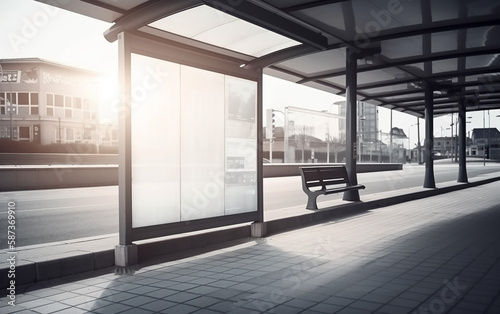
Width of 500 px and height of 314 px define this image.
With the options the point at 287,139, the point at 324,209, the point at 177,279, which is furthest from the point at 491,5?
the point at 287,139

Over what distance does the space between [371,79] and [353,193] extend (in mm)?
3627

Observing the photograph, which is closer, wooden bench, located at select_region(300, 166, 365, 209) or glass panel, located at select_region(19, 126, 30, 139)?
wooden bench, located at select_region(300, 166, 365, 209)

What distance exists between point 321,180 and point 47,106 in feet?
141

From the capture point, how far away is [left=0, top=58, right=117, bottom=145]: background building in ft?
148

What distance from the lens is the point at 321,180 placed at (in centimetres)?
981

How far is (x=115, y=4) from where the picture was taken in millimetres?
5059

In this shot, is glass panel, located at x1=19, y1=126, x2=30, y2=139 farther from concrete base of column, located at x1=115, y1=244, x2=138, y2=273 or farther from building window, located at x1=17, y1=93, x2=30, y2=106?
concrete base of column, located at x1=115, y1=244, x2=138, y2=273

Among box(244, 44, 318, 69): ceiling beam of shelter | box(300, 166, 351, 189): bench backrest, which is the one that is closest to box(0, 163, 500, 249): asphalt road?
box(300, 166, 351, 189): bench backrest

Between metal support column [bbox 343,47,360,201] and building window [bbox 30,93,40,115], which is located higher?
building window [bbox 30,93,40,115]

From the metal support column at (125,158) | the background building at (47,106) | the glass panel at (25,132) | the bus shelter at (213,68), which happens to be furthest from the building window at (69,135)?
the metal support column at (125,158)

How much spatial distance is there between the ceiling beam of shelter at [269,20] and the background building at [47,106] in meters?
40.7

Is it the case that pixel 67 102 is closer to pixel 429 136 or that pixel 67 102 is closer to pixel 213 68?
pixel 429 136

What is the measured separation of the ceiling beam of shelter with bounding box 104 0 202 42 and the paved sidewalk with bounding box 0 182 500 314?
281 cm

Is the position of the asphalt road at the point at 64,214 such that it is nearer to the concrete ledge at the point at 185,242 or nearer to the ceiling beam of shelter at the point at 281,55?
the concrete ledge at the point at 185,242
